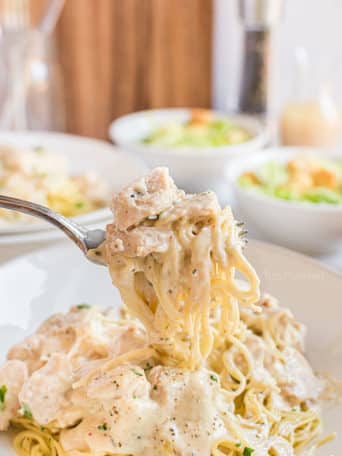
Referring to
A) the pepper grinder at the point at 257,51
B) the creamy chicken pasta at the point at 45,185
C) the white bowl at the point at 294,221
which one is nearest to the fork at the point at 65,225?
the white bowl at the point at 294,221

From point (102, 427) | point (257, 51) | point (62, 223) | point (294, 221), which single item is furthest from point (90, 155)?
point (102, 427)

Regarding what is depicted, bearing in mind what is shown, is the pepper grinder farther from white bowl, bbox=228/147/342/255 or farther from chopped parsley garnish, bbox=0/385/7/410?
chopped parsley garnish, bbox=0/385/7/410

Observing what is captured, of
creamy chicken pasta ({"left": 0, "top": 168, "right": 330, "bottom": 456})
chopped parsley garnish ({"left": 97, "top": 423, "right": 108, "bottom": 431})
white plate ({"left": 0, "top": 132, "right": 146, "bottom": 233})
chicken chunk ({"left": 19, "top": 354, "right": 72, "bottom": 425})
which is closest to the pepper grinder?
white plate ({"left": 0, "top": 132, "right": 146, "bottom": 233})

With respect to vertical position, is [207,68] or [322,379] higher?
[207,68]

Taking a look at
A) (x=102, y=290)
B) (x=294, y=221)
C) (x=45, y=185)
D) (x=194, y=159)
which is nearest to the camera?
(x=102, y=290)

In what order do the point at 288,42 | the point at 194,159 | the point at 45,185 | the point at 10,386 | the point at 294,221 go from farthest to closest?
the point at 288,42 < the point at 194,159 < the point at 45,185 < the point at 294,221 < the point at 10,386

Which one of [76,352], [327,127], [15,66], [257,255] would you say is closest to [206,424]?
[76,352]

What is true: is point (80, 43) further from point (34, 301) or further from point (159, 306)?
point (159, 306)

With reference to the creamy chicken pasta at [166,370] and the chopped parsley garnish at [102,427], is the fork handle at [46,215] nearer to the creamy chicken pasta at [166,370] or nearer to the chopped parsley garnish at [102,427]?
the creamy chicken pasta at [166,370]

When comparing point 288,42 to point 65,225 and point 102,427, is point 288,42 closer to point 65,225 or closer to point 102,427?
point 65,225
